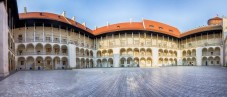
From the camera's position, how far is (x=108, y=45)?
5169cm

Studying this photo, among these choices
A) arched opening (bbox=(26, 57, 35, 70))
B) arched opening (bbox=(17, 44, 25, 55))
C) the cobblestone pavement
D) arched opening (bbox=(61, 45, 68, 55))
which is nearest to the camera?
the cobblestone pavement

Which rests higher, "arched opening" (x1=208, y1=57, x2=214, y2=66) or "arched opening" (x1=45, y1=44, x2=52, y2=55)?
"arched opening" (x1=45, y1=44, x2=52, y2=55)

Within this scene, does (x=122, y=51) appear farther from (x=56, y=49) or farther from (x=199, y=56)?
(x=199, y=56)

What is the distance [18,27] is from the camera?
37906mm

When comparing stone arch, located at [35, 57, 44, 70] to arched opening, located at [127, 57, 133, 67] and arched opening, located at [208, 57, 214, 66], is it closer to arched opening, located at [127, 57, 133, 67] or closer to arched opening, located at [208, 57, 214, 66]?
arched opening, located at [127, 57, 133, 67]

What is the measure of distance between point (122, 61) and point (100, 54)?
25.6 ft

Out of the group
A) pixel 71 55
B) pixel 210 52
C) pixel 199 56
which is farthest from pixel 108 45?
pixel 210 52

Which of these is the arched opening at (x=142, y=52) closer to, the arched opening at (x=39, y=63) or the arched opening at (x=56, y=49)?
the arched opening at (x=56, y=49)

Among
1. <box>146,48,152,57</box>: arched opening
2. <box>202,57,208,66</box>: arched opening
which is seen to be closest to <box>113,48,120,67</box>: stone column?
<box>146,48,152,57</box>: arched opening

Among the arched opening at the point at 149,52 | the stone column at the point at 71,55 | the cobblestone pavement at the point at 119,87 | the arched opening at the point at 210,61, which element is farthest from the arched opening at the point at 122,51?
the cobblestone pavement at the point at 119,87

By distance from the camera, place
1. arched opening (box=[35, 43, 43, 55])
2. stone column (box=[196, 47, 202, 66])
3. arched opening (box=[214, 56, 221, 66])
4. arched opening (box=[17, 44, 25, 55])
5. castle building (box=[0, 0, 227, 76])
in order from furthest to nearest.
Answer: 1. stone column (box=[196, 47, 202, 66])
2. arched opening (box=[214, 56, 221, 66])
3. arched opening (box=[35, 43, 43, 55])
4. castle building (box=[0, 0, 227, 76])
5. arched opening (box=[17, 44, 25, 55])

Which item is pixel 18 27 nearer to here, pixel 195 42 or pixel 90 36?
pixel 90 36

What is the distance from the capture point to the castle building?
3759cm

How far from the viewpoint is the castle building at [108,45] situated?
123 feet
